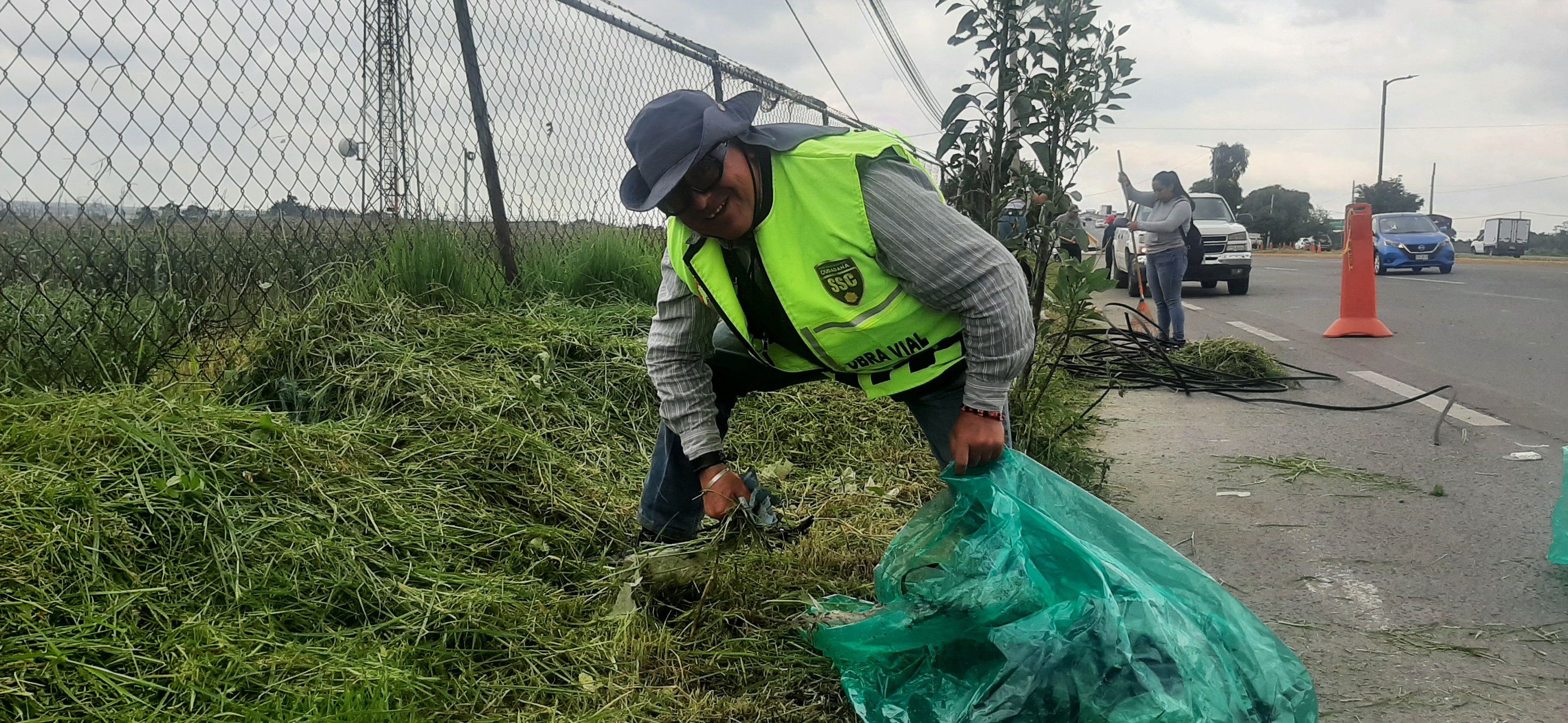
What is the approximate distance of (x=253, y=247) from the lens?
4008 mm

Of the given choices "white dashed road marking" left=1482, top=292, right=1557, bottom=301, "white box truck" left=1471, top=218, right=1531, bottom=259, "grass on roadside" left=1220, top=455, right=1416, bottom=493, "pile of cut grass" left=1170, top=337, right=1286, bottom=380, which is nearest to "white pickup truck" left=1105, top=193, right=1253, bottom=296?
"white dashed road marking" left=1482, top=292, right=1557, bottom=301

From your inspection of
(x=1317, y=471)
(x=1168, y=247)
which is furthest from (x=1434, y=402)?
(x=1168, y=247)

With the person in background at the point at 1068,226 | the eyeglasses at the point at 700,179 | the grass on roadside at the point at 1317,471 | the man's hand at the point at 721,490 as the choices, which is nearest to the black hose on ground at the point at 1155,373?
the grass on roadside at the point at 1317,471

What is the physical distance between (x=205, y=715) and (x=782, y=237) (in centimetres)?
140

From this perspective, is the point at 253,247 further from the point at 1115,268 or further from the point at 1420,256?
the point at 1420,256

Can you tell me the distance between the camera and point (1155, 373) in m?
6.63

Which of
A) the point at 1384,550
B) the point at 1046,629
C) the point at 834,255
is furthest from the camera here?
the point at 1384,550

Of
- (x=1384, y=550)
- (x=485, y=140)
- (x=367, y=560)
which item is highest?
(x=485, y=140)

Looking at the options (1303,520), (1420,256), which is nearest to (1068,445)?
(1303,520)

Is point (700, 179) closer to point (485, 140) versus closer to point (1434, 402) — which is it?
point (485, 140)

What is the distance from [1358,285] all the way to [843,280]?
→ 29.2ft

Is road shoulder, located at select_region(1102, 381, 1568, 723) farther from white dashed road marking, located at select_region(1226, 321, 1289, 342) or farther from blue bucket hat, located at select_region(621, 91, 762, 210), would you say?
white dashed road marking, located at select_region(1226, 321, 1289, 342)

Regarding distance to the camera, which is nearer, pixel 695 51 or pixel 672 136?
pixel 672 136

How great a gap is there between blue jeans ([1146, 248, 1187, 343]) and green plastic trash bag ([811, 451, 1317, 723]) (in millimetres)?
6430
